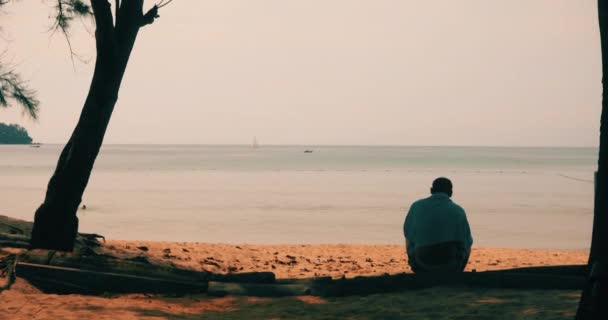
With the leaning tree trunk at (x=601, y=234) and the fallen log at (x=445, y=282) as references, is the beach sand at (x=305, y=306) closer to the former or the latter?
the fallen log at (x=445, y=282)

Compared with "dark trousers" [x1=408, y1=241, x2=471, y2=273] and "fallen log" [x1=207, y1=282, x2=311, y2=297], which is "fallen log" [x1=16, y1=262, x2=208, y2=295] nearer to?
"fallen log" [x1=207, y1=282, x2=311, y2=297]

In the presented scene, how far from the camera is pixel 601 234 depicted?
21.0 ft

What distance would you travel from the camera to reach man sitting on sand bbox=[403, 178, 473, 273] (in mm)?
8727

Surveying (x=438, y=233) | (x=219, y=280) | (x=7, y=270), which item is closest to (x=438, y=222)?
(x=438, y=233)

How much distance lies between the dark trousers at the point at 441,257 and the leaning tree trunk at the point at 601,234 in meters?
2.25

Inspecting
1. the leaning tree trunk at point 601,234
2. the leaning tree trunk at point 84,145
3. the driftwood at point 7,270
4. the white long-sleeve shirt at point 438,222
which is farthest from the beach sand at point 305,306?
the leaning tree trunk at point 84,145

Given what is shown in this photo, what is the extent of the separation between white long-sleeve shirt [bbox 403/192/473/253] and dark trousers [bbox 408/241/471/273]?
8cm

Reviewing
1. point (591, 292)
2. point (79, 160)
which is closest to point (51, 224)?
point (79, 160)

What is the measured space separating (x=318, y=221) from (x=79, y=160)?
1538cm

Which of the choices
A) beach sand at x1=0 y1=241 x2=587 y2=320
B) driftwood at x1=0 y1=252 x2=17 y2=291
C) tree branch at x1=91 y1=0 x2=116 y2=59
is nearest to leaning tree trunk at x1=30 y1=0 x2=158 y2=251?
tree branch at x1=91 y1=0 x2=116 y2=59

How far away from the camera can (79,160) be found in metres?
11.5

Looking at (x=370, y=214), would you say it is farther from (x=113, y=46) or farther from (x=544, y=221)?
(x=113, y=46)

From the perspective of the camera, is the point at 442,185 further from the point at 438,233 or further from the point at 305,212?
the point at 305,212

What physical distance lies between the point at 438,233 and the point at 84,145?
6.13 m
